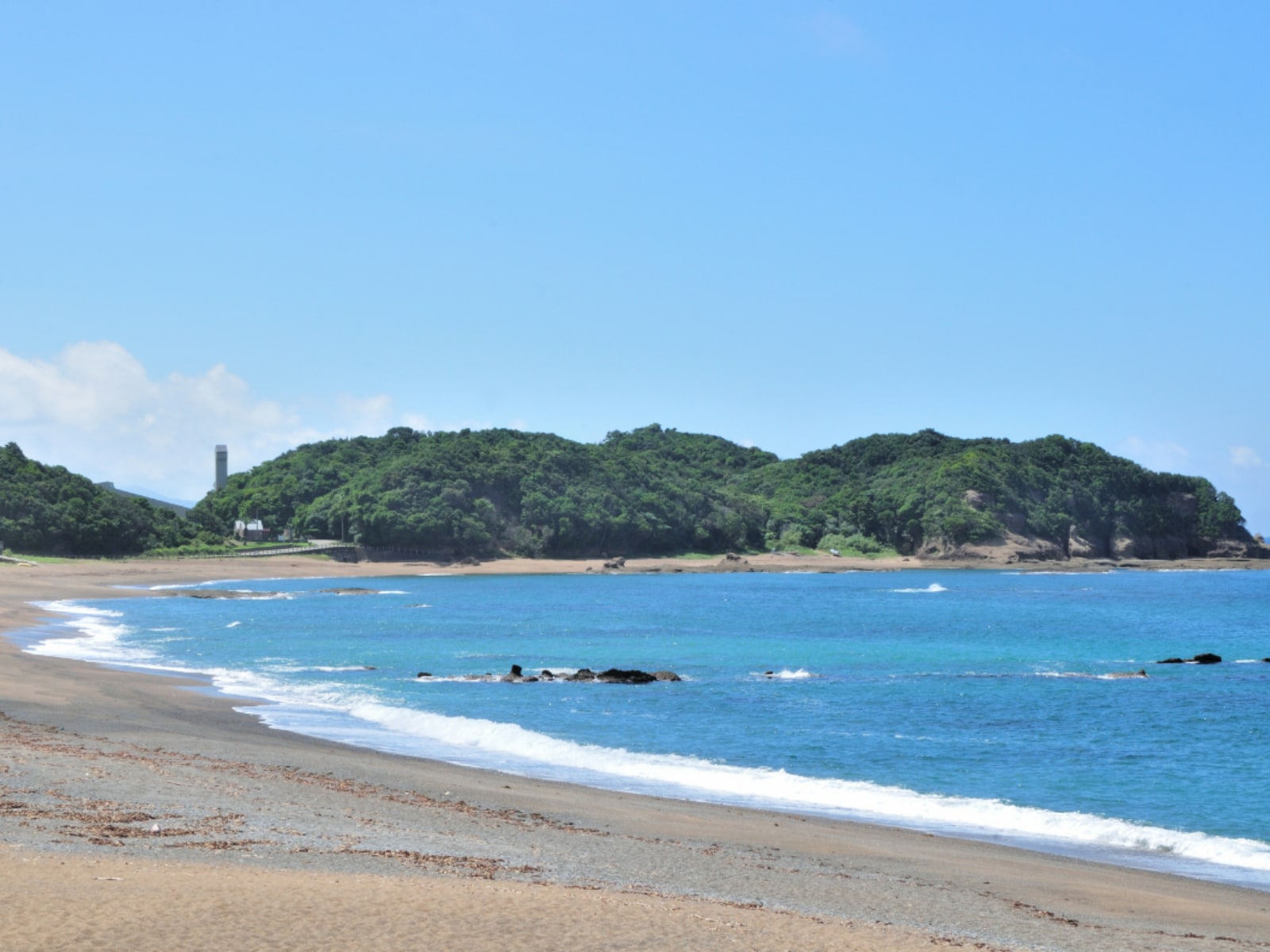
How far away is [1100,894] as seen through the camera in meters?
12.4

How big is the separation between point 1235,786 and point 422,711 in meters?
16.3

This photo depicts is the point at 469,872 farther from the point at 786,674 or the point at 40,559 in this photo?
the point at 40,559

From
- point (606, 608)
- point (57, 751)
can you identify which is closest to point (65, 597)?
point (606, 608)

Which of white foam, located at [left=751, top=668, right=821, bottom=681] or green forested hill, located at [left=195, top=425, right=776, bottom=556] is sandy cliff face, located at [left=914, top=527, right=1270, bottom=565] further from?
white foam, located at [left=751, top=668, right=821, bottom=681]

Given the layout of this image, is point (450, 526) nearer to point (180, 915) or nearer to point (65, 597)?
point (65, 597)

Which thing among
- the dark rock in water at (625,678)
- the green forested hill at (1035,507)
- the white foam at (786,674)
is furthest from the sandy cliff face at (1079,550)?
the dark rock in water at (625,678)

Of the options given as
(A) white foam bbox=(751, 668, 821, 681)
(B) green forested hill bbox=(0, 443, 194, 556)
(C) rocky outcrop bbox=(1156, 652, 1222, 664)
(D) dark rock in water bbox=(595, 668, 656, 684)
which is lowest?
(C) rocky outcrop bbox=(1156, 652, 1222, 664)

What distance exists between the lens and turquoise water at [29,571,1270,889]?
18.0 m

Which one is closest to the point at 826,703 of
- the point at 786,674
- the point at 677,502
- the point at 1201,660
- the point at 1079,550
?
the point at 786,674

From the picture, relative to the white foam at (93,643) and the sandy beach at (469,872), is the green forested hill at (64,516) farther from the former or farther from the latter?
the sandy beach at (469,872)

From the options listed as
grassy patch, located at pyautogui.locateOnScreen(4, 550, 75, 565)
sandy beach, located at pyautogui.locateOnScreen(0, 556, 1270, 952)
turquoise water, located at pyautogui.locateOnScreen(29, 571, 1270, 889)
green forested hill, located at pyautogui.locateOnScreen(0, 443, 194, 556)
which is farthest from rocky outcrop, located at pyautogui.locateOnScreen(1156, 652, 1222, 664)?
green forested hill, located at pyautogui.locateOnScreen(0, 443, 194, 556)

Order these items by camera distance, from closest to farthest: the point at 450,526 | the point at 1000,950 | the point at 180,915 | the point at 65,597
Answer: the point at 180,915 → the point at 1000,950 → the point at 65,597 → the point at 450,526

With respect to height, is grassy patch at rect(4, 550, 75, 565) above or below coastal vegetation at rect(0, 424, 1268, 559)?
below

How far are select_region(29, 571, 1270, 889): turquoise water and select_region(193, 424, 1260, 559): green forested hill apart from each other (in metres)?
59.2
